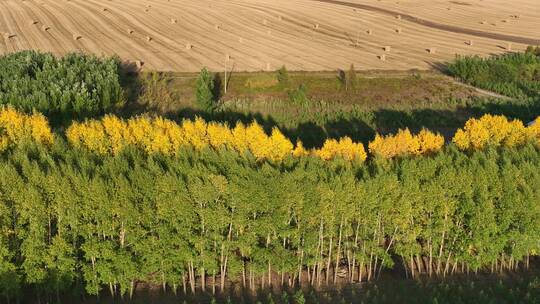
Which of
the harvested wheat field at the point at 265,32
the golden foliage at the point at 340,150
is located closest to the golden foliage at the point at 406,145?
the golden foliage at the point at 340,150

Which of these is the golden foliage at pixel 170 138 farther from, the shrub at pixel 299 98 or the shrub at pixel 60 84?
the shrub at pixel 299 98

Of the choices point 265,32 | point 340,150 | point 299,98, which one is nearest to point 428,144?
point 340,150

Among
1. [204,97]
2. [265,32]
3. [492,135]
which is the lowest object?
[204,97]

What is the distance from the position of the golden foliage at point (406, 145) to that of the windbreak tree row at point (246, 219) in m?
6.46

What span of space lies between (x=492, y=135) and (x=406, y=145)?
7337mm

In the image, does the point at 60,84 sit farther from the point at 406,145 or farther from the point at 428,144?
the point at 428,144

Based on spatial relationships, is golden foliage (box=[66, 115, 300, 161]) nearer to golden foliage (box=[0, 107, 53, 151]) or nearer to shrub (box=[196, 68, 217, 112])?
golden foliage (box=[0, 107, 53, 151])

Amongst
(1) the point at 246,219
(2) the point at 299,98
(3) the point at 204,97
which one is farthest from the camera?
(2) the point at 299,98

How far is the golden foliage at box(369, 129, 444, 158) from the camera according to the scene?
1709 inches

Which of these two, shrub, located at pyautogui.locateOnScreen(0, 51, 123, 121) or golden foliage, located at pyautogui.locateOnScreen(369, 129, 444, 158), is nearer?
golden foliage, located at pyautogui.locateOnScreen(369, 129, 444, 158)

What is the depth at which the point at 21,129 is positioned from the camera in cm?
4041

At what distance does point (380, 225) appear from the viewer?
34938mm

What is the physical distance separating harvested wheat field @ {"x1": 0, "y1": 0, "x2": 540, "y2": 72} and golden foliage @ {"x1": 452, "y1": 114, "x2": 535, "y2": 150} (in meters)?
31.4

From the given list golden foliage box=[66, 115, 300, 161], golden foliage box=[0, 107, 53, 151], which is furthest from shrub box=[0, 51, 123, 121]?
golden foliage box=[66, 115, 300, 161]
